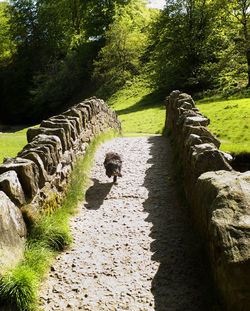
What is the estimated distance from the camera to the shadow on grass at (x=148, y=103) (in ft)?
89.5

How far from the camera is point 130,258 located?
425 centimetres

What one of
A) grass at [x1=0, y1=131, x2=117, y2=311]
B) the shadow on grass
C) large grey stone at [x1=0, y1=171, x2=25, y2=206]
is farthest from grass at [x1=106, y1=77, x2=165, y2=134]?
large grey stone at [x1=0, y1=171, x2=25, y2=206]

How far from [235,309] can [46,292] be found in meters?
2.27

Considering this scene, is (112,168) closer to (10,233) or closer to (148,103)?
(10,233)

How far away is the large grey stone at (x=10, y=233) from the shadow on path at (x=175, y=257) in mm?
1870

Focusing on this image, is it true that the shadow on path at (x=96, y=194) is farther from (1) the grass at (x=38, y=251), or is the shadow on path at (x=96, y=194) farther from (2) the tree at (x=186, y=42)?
(2) the tree at (x=186, y=42)

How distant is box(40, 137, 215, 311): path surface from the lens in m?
3.39

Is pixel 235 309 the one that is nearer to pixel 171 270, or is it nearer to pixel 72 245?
pixel 171 270

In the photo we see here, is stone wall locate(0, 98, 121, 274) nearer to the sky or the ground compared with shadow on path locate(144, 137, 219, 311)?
nearer to the sky

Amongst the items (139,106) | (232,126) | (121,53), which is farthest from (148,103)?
(232,126)

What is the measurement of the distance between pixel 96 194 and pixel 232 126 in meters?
8.96

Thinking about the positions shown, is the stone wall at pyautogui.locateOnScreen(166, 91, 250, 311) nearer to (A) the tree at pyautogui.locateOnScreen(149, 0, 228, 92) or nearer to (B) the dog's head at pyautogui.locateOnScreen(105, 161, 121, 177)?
(B) the dog's head at pyautogui.locateOnScreen(105, 161, 121, 177)

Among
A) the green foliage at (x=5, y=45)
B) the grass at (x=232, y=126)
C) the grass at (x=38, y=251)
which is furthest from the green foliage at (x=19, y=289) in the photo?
the green foliage at (x=5, y=45)

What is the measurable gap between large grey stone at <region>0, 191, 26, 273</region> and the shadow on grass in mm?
23767
